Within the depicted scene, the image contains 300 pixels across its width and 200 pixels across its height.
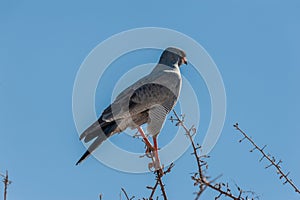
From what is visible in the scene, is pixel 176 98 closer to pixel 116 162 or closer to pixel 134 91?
pixel 134 91

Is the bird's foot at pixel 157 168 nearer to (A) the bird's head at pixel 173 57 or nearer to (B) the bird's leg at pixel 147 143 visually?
(B) the bird's leg at pixel 147 143

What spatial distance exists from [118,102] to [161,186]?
2655 millimetres

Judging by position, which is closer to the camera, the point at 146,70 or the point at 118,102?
the point at 118,102

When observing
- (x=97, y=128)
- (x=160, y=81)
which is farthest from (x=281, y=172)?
(x=160, y=81)

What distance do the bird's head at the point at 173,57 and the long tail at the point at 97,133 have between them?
2099mm

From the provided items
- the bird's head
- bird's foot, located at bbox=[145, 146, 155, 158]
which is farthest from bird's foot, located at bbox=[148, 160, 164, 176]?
the bird's head

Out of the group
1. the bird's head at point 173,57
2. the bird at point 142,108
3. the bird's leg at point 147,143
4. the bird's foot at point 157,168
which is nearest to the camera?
the bird's foot at point 157,168

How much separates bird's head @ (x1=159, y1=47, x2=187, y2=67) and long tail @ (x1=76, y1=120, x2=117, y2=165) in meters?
2.10

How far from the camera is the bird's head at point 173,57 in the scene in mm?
7559

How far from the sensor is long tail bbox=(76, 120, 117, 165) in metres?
5.25

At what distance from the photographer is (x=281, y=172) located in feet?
11.1

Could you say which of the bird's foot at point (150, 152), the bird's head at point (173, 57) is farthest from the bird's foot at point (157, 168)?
the bird's head at point (173, 57)

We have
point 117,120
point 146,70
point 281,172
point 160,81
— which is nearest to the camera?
→ point 281,172

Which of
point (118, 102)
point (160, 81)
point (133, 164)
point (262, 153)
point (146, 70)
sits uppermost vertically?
point (146, 70)
